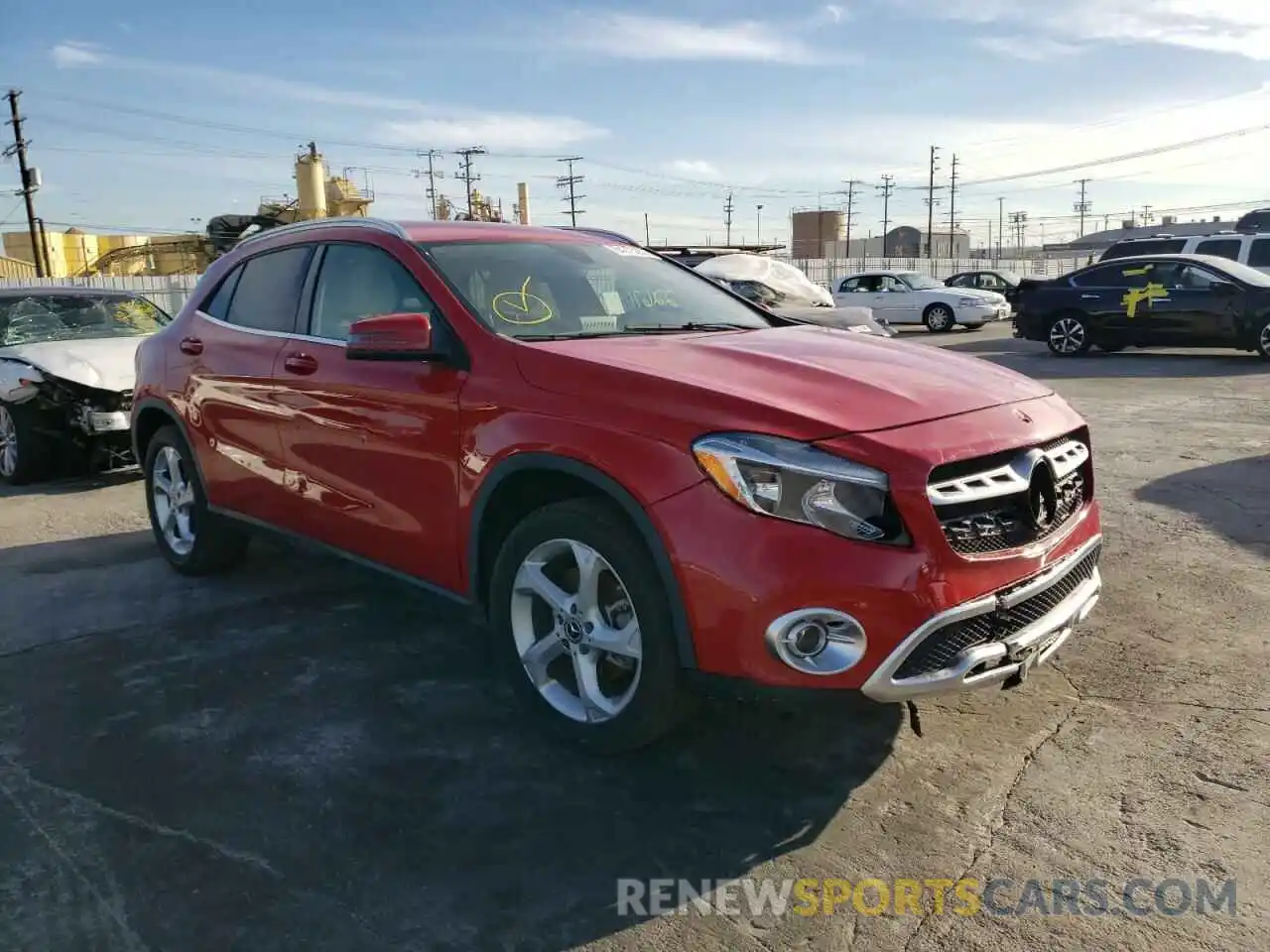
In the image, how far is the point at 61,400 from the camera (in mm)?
7598

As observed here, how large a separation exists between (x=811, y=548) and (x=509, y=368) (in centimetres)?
121

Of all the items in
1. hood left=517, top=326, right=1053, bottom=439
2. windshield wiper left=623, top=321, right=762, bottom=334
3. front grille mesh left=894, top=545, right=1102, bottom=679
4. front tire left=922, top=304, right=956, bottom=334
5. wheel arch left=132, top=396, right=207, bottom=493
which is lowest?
front tire left=922, top=304, right=956, bottom=334

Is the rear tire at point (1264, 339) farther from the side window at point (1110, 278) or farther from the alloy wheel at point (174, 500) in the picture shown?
the alloy wheel at point (174, 500)

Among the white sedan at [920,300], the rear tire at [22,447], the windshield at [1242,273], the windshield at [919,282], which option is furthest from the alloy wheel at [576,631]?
the windshield at [919,282]

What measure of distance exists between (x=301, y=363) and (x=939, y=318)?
875 inches

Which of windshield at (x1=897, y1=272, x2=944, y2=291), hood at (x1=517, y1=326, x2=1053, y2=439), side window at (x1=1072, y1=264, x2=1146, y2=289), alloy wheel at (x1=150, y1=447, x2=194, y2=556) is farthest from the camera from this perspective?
windshield at (x1=897, y1=272, x2=944, y2=291)

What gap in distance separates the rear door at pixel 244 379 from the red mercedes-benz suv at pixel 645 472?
0.03 metres

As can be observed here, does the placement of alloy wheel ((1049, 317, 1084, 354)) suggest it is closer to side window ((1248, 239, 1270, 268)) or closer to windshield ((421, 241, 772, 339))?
side window ((1248, 239, 1270, 268))

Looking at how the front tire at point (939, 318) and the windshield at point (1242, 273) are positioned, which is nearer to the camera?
the windshield at point (1242, 273)

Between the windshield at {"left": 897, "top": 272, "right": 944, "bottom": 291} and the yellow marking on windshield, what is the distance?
73.4 feet

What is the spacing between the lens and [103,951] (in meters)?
2.32

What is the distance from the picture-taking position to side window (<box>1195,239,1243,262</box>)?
18.2m

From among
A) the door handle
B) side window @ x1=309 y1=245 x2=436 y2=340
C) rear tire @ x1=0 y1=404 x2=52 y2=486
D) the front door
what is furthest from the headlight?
rear tire @ x1=0 y1=404 x2=52 y2=486

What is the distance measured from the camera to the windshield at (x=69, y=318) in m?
8.40
